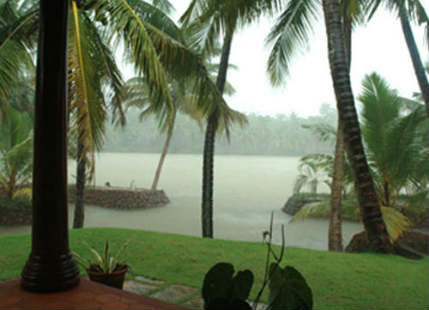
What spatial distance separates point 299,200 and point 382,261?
874 centimetres

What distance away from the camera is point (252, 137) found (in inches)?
806

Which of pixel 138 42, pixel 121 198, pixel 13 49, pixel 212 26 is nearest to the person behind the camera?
pixel 138 42

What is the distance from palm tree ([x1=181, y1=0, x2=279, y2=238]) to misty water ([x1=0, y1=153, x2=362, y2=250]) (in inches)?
79.2

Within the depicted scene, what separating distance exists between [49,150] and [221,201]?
16137 millimetres

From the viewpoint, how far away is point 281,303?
1429 millimetres

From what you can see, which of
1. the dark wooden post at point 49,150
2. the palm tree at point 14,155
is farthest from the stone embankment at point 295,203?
the dark wooden post at point 49,150

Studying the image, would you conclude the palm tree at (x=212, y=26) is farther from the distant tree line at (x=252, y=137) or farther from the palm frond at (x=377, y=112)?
the distant tree line at (x=252, y=137)

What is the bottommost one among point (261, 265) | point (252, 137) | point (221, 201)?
point (221, 201)

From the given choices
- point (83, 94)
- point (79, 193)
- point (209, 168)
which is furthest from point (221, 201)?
point (83, 94)

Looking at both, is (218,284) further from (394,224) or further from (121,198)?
(121,198)

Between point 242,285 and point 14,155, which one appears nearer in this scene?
point 242,285

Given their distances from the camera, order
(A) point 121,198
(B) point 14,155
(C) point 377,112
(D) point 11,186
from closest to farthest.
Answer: (C) point 377,112 → (B) point 14,155 → (D) point 11,186 → (A) point 121,198

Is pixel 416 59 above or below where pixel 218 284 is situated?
above

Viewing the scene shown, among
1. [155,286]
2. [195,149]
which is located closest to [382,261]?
[155,286]
